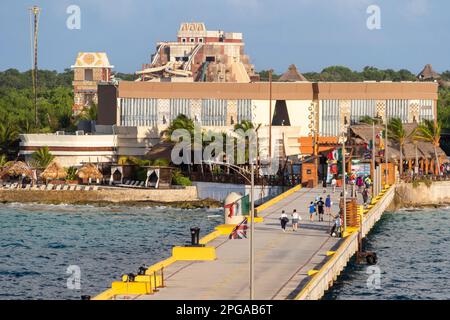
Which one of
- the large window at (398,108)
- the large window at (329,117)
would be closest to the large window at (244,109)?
the large window at (329,117)

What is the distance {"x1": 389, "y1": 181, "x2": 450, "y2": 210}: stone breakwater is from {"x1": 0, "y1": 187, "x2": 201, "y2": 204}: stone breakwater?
15185mm

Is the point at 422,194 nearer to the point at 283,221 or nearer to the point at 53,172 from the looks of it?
the point at 53,172

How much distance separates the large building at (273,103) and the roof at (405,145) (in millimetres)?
11611

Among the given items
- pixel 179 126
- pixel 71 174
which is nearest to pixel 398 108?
pixel 179 126

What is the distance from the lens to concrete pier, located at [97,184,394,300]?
53.6 metres

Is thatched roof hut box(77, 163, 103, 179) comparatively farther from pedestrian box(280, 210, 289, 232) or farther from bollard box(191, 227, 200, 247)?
bollard box(191, 227, 200, 247)

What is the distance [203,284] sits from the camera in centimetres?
A: 5556

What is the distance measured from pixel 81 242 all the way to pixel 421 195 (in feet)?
118

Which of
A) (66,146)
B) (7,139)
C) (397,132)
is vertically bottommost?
(66,146)

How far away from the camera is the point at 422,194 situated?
11369cm

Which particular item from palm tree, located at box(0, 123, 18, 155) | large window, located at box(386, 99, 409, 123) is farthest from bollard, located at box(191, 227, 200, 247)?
large window, located at box(386, 99, 409, 123)

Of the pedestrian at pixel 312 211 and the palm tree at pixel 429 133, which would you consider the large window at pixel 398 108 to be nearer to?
the palm tree at pixel 429 133

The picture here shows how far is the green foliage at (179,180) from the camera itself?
116 metres

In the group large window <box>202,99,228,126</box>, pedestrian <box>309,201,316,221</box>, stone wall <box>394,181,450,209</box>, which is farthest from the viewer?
large window <box>202,99,228,126</box>
